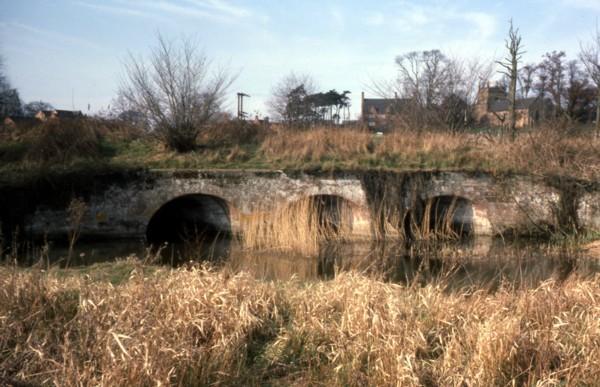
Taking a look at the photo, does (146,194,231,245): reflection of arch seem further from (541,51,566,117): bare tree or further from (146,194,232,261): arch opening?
(541,51,566,117): bare tree

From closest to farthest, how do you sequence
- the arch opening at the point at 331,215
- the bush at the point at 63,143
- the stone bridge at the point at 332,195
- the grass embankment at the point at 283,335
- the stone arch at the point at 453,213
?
the grass embankment at the point at 283,335
the arch opening at the point at 331,215
the stone bridge at the point at 332,195
the stone arch at the point at 453,213
the bush at the point at 63,143

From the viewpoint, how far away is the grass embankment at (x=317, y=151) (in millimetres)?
13938

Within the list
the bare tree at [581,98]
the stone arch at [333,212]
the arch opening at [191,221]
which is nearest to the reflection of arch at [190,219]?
the arch opening at [191,221]

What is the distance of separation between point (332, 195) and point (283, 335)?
9.64 meters

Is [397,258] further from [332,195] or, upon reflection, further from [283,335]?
[283,335]

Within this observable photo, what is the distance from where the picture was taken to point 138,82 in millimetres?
16266

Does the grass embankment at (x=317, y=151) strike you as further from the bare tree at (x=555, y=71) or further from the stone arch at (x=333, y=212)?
the bare tree at (x=555, y=71)

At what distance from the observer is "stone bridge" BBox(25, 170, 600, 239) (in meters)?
13.4

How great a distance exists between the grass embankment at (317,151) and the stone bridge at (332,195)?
56cm

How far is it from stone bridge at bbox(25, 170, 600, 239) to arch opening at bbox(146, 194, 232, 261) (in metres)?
0.30

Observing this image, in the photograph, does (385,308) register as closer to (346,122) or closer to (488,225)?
(488,225)

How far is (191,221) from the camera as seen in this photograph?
50.4ft

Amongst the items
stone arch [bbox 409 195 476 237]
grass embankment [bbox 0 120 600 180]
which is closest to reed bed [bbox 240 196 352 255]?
grass embankment [bbox 0 120 600 180]

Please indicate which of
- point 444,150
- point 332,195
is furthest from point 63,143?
point 444,150
